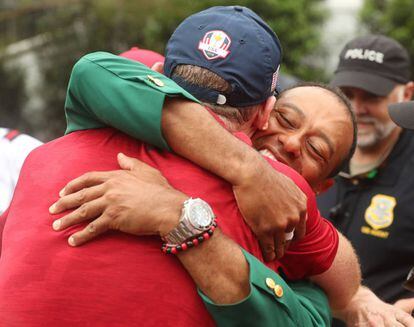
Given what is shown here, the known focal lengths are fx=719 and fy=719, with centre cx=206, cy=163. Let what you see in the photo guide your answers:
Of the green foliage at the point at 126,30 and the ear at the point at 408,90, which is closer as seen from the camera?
the ear at the point at 408,90

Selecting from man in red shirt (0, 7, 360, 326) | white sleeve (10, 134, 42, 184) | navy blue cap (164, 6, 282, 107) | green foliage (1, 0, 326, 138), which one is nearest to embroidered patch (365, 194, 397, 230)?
white sleeve (10, 134, 42, 184)

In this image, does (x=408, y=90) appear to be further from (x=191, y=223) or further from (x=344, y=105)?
(x=191, y=223)

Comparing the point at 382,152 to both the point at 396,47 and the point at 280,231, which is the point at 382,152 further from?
the point at 280,231

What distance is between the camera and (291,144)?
2.65 m

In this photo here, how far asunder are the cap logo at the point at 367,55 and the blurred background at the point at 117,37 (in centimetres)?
796

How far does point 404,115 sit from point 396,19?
1012cm

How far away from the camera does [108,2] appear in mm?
14992

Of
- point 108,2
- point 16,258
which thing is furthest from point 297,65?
point 16,258

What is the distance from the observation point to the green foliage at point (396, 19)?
12.6 m

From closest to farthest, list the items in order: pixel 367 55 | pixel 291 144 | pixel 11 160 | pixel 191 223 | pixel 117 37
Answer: pixel 191 223 < pixel 291 144 < pixel 11 160 < pixel 367 55 < pixel 117 37

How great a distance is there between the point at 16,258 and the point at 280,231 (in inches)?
30.0

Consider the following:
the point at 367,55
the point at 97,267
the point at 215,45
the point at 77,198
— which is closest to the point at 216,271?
the point at 97,267

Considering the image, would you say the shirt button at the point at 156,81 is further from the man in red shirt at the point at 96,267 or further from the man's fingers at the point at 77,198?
the man's fingers at the point at 77,198

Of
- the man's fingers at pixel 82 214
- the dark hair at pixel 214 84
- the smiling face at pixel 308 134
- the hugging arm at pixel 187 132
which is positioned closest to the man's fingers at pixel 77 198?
the man's fingers at pixel 82 214
